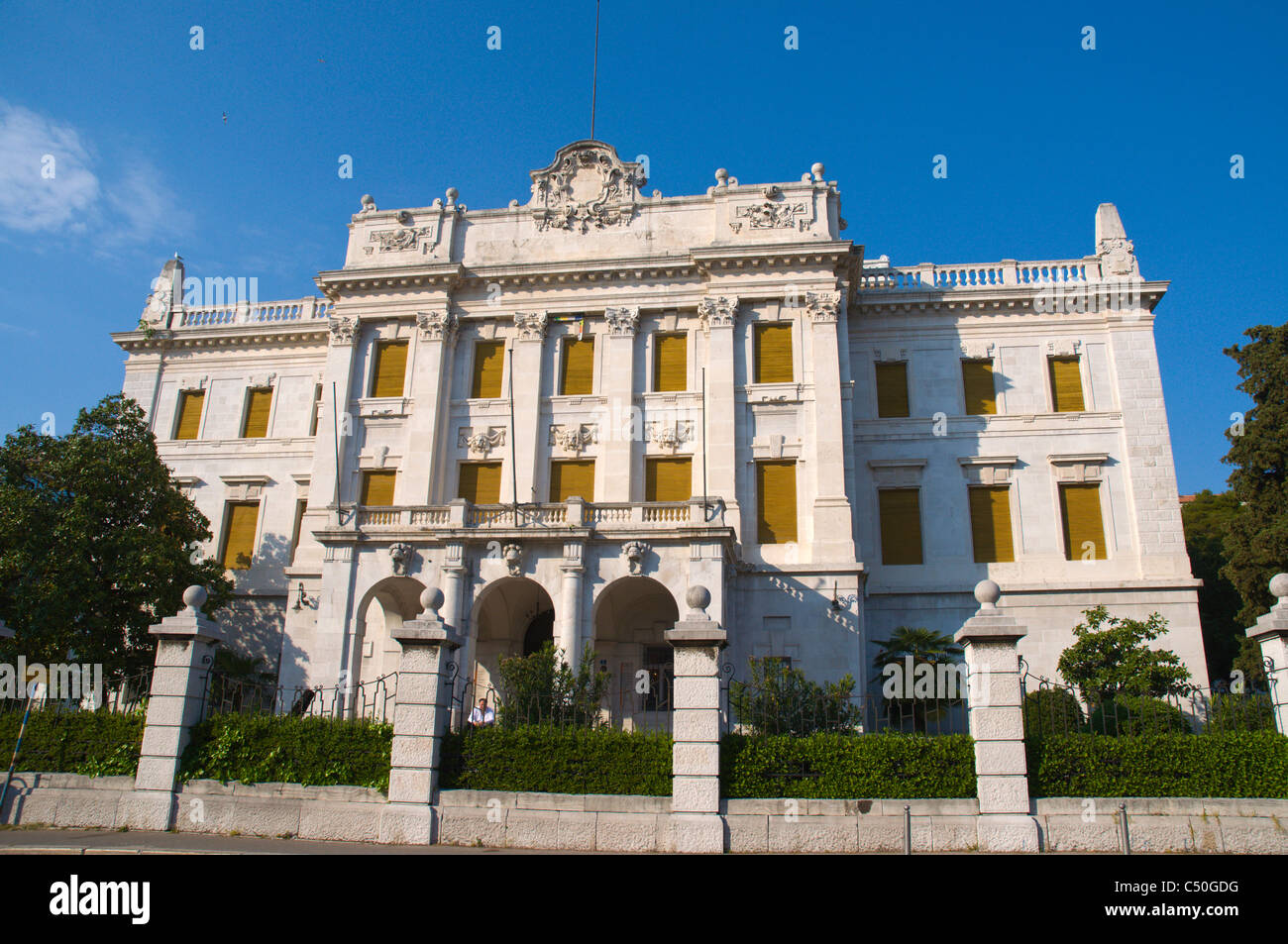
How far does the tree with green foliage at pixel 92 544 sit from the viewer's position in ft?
75.0

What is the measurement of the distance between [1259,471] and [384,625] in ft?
90.2

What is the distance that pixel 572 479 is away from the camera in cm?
2794

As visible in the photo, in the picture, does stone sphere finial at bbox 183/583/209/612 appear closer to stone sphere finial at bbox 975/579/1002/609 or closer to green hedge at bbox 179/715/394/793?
green hedge at bbox 179/715/394/793

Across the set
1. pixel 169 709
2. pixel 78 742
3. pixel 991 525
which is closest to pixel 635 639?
pixel 991 525

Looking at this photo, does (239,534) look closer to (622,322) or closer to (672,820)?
(622,322)

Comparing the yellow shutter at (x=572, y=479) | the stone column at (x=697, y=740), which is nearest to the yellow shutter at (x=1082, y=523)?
the yellow shutter at (x=572, y=479)

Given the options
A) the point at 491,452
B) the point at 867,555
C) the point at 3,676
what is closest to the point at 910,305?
the point at 867,555

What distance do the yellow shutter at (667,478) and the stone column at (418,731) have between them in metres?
14.2

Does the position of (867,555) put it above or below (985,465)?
below

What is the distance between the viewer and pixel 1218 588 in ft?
129

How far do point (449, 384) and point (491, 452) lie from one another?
2827 mm

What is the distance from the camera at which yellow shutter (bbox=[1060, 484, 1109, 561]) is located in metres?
27.5
